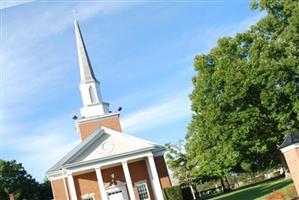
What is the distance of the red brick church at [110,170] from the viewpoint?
35312 mm

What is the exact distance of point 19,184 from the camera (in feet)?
238

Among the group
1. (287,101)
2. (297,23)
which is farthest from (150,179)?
(297,23)

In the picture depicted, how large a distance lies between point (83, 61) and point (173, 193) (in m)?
17.5

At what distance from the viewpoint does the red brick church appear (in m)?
35.3

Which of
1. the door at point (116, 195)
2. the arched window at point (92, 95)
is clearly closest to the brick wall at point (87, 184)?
the door at point (116, 195)

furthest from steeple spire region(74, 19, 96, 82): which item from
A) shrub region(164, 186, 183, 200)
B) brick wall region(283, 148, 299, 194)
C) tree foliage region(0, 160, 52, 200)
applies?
tree foliage region(0, 160, 52, 200)

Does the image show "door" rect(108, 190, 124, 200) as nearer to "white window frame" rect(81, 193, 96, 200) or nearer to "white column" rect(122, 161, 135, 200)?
"white window frame" rect(81, 193, 96, 200)

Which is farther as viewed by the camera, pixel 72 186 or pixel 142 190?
pixel 142 190

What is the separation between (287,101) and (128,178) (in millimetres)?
14159

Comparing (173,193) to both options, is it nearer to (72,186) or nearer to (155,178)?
(155,178)

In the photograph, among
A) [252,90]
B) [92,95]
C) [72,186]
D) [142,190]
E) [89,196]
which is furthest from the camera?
[92,95]

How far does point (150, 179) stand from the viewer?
37531mm

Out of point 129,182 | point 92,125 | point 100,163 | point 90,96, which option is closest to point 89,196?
point 100,163

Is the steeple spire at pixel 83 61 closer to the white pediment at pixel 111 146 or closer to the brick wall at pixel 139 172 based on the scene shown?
the white pediment at pixel 111 146
